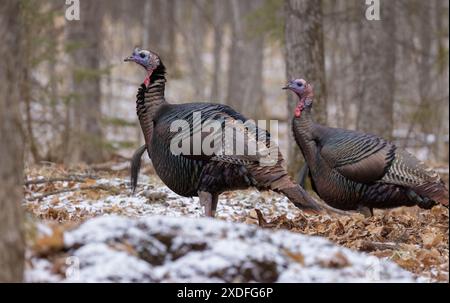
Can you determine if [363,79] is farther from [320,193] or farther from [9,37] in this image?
[9,37]

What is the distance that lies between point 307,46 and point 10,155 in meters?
6.13

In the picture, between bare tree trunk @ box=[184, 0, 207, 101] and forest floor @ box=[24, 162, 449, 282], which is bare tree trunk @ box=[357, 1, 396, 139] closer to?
forest floor @ box=[24, 162, 449, 282]

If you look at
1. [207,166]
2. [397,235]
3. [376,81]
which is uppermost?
[376,81]

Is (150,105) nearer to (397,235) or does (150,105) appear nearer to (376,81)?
(397,235)

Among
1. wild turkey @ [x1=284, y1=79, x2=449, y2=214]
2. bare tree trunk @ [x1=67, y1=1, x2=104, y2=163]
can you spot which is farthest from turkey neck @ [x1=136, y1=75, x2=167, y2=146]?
bare tree trunk @ [x1=67, y1=1, x2=104, y2=163]

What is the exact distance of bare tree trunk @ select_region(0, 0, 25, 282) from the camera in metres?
3.75

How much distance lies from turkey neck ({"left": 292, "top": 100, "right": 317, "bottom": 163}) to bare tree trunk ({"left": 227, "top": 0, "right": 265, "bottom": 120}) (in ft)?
21.4

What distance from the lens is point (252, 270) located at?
4.16 metres

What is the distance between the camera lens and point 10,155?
3814mm

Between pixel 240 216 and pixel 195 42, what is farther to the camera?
pixel 195 42

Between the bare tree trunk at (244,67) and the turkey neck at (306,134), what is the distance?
6.53m

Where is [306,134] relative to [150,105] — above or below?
below

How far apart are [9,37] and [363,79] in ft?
30.2

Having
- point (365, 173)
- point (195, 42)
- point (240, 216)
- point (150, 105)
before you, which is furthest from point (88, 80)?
point (195, 42)
